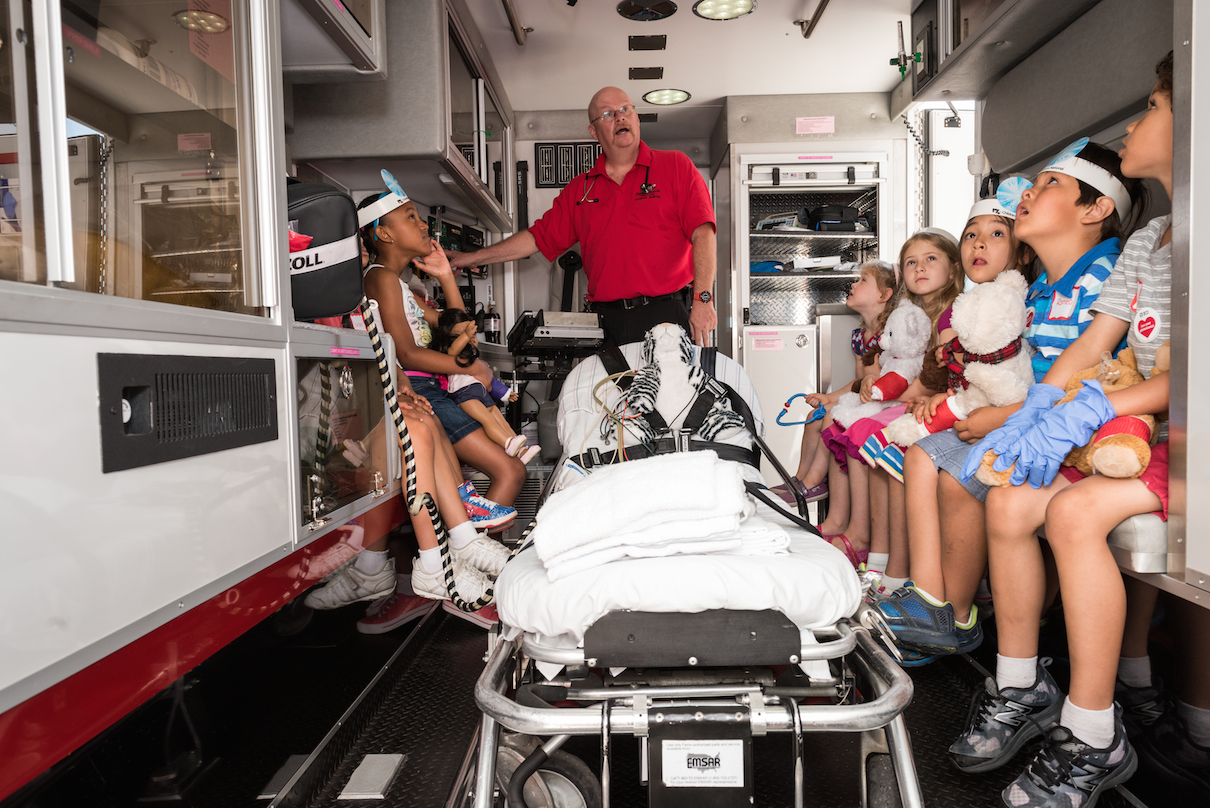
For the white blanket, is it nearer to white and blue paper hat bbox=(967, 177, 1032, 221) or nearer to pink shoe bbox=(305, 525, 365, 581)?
pink shoe bbox=(305, 525, 365, 581)

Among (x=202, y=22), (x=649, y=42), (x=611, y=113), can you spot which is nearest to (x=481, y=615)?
(x=202, y=22)

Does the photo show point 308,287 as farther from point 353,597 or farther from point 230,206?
point 353,597

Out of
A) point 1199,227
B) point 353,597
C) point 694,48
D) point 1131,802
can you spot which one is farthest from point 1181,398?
point 694,48

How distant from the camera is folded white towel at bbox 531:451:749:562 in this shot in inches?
51.2

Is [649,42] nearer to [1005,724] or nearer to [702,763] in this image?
[1005,724]

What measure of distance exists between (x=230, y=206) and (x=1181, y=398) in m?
2.02

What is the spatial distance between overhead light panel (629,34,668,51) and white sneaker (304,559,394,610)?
3.46 meters

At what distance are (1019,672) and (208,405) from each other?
179 centimetres

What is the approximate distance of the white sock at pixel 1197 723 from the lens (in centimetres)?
161

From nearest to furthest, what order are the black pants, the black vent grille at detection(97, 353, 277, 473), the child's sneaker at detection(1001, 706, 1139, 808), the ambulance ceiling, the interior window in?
the black vent grille at detection(97, 353, 277, 473)
the interior window
the child's sneaker at detection(1001, 706, 1139, 808)
the black pants
the ambulance ceiling

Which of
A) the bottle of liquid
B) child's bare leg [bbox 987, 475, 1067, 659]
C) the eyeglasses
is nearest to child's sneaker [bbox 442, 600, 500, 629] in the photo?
child's bare leg [bbox 987, 475, 1067, 659]

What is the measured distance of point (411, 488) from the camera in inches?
78.8

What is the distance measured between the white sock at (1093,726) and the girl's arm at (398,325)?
2191mm

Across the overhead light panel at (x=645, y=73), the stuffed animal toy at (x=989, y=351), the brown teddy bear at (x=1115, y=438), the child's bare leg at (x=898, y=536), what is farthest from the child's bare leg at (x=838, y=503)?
the overhead light panel at (x=645, y=73)
